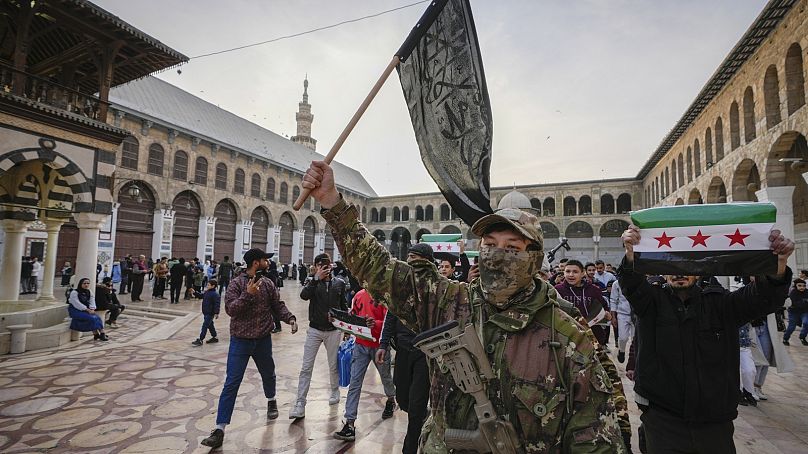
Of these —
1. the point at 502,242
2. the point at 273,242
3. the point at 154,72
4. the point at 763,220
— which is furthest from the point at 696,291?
the point at 273,242

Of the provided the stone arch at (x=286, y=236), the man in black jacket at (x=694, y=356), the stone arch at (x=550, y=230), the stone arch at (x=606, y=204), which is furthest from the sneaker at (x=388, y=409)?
the stone arch at (x=606, y=204)

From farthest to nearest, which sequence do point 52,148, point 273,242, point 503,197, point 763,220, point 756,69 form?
1. point 503,197
2. point 273,242
3. point 756,69
4. point 52,148
5. point 763,220

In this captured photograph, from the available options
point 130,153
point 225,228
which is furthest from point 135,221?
point 225,228

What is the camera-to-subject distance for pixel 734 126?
15.4 m

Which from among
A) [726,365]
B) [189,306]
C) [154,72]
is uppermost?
[154,72]

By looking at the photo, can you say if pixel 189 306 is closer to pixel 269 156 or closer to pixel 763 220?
pixel 763 220

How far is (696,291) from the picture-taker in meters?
2.62

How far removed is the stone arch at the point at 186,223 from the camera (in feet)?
75.6

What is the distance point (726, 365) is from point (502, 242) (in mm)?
2071

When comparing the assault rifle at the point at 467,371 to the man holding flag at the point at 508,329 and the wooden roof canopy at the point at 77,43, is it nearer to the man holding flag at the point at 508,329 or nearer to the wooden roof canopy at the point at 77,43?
the man holding flag at the point at 508,329

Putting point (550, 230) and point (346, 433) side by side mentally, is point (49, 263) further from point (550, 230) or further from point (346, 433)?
point (550, 230)

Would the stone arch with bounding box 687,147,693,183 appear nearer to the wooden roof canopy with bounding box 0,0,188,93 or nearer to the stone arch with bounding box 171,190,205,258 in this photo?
the wooden roof canopy with bounding box 0,0,188,93

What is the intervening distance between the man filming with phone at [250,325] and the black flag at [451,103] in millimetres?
2473

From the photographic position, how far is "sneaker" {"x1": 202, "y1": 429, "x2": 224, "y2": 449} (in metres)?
3.54
